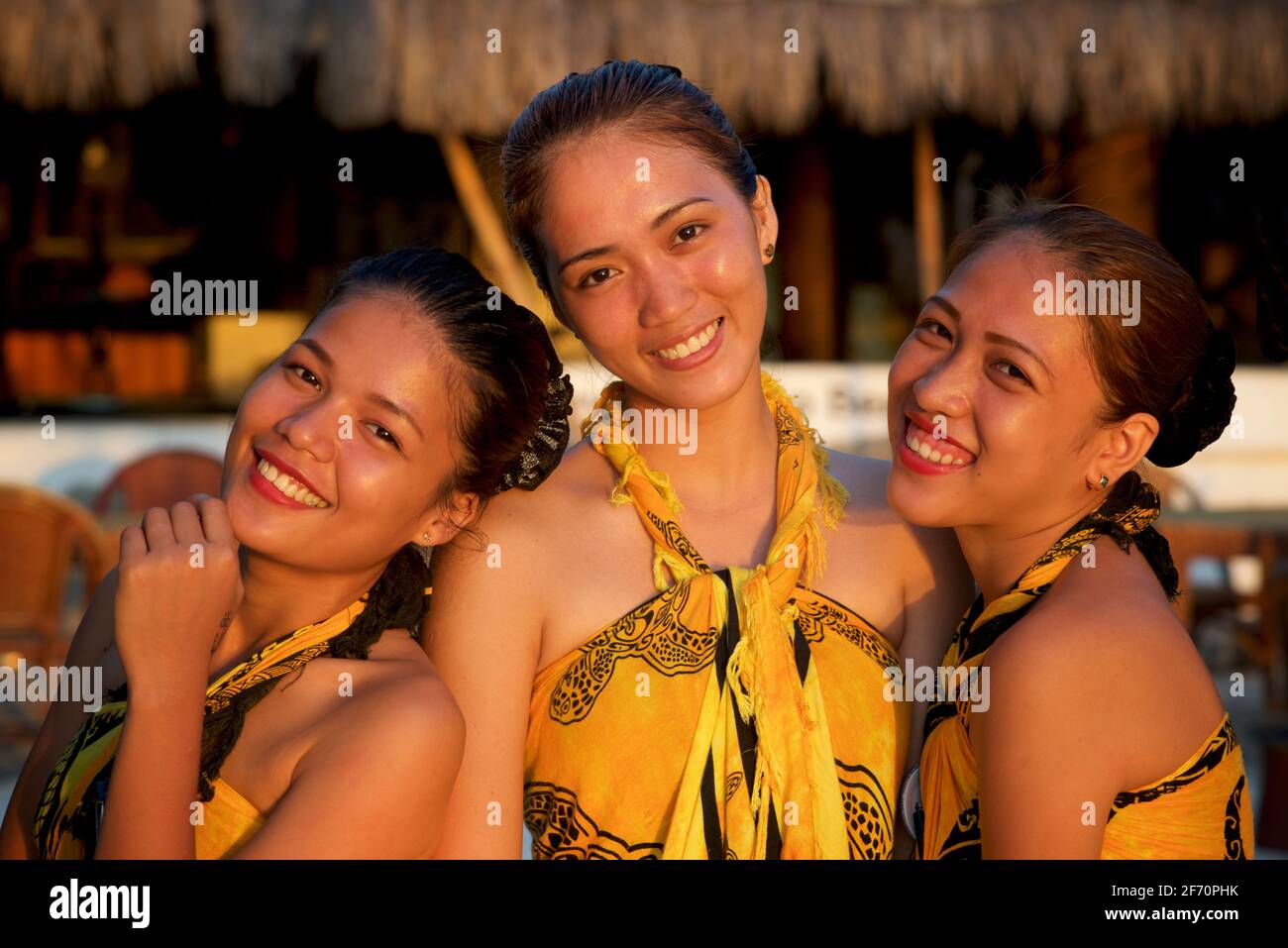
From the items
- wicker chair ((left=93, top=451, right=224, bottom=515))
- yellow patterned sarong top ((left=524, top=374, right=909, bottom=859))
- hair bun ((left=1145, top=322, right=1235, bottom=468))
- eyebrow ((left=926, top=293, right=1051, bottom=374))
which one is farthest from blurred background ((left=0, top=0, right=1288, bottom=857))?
eyebrow ((left=926, top=293, right=1051, bottom=374))

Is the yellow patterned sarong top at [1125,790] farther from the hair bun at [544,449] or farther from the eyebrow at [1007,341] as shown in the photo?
the hair bun at [544,449]

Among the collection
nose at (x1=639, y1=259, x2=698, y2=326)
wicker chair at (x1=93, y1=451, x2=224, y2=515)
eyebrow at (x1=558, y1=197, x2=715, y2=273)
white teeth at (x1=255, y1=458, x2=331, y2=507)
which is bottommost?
white teeth at (x1=255, y1=458, x2=331, y2=507)

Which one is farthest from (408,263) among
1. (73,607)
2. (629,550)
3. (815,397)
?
(815,397)

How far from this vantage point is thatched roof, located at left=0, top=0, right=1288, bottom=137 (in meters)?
7.58

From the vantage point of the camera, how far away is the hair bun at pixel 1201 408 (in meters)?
1.93

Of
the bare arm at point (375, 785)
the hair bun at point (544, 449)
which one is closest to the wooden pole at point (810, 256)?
the hair bun at point (544, 449)

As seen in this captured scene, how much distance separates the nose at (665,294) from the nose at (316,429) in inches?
18.0

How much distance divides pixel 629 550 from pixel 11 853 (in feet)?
3.17

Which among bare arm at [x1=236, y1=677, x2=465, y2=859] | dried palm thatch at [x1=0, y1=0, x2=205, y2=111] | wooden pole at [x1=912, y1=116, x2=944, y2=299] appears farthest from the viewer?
wooden pole at [x1=912, y1=116, x2=944, y2=299]

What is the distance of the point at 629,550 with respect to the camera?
2055 mm

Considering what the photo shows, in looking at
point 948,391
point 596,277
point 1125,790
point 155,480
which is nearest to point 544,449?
point 596,277

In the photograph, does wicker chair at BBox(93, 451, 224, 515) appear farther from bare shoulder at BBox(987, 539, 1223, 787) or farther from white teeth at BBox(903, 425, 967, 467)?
bare shoulder at BBox(987, 539, 1223, 787)

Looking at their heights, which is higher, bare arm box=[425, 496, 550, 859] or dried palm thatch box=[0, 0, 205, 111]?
dried palm thatch box=[0, 0, 205, 111]

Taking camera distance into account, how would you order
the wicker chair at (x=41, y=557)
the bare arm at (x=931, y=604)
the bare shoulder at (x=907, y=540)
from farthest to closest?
the wicker chair at (x=41, y=557) < the bare shoulder at (x=907, y=540) < the bare arm at (x=931, y=604)
